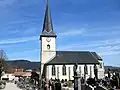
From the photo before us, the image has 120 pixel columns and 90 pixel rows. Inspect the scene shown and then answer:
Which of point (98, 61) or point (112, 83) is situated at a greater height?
point (98, 61)

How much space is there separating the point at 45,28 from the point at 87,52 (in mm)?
15787

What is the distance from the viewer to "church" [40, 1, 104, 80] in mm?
75562

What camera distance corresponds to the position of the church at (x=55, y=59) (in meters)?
75.6

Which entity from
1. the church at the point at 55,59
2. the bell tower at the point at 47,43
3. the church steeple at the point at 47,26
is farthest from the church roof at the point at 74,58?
the church steeple at the point at 47,26

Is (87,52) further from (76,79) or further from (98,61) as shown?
(76,79)

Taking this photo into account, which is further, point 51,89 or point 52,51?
point 52,51

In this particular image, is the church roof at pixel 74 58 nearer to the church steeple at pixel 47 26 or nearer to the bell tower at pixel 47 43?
the bell tower at pixel 47 43

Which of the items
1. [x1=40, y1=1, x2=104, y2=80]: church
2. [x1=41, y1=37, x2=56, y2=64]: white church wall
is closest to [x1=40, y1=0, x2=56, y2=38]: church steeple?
[x1=40, y1=1, x2=104, y2=80]: church

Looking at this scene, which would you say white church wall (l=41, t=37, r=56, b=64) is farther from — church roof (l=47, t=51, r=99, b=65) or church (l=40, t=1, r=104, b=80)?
church roof (l=47, t=51, r=99, b=65)

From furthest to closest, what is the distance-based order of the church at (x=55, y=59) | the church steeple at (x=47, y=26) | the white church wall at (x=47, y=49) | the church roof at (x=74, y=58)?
the church roof at (x=74, y=58) < the church steeple at (x=47, y=26) < the church at (x=55, y=59) < the white church wall at (x=47, y=49)

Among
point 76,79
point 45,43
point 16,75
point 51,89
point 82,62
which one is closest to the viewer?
point 76,79

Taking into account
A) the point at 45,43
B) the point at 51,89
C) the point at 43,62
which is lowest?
the point at 51,89

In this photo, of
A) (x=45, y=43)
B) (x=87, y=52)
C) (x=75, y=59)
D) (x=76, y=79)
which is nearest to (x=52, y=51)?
(x=45, y=43)

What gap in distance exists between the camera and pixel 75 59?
8038cm
